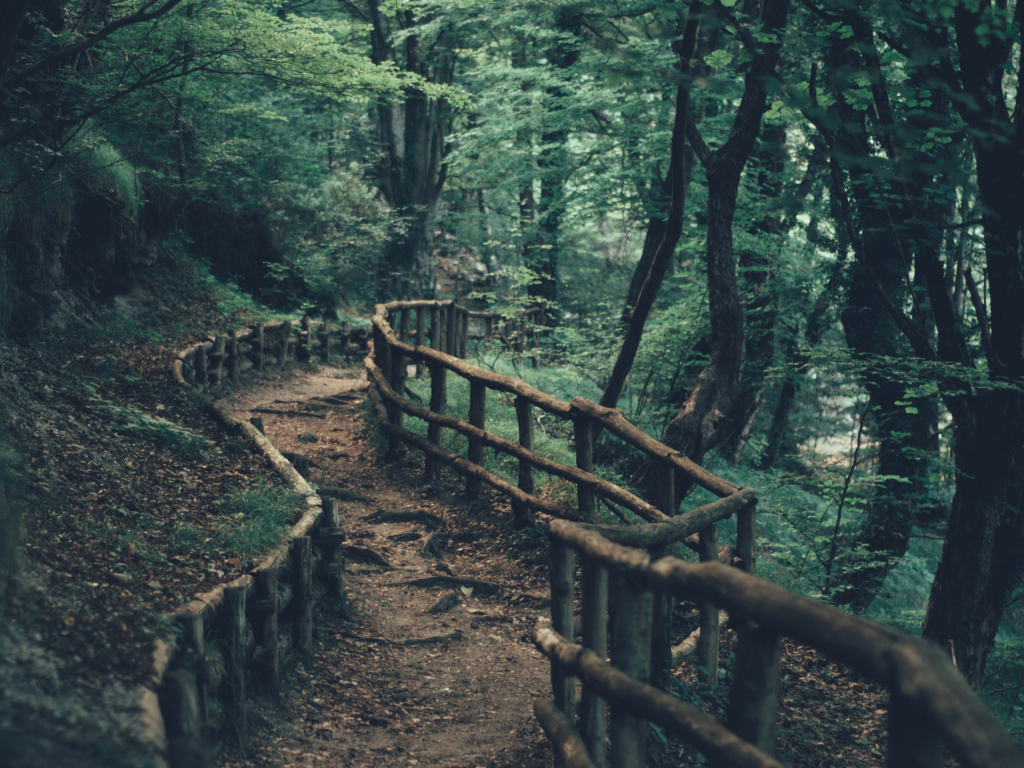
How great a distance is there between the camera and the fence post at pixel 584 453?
6.05 metres

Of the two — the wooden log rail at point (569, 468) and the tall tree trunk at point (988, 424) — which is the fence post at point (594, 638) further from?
the tall tree trunk at point (988, 424)

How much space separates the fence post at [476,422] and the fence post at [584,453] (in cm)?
136

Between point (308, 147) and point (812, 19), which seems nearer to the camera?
point (812, 19)

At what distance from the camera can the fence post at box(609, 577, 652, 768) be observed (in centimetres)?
278

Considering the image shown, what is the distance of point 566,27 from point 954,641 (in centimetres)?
1168

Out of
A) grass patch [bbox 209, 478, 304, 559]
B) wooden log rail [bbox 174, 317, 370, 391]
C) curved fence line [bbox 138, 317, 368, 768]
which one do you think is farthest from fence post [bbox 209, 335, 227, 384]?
grass patch [bbox 209, 478, 304, 559]

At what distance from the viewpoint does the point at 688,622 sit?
6.21m

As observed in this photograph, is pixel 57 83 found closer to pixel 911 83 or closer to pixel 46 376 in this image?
pixel 46 376

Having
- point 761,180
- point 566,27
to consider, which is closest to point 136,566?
point 761,180

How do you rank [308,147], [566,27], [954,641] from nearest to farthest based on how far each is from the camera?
1. [954,641]
2. [566,27]
3. [308,147]

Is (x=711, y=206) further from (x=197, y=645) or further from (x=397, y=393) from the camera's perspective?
(x=197, y=645)

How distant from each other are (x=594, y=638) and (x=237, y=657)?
1.80 m

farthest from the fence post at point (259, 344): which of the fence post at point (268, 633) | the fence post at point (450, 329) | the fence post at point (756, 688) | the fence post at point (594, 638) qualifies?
the fence post at point (756, 688)

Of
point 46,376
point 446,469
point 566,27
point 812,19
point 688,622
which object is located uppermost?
point 566,27
